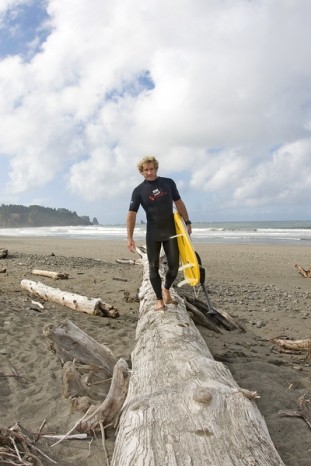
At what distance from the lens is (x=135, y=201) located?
5.85m

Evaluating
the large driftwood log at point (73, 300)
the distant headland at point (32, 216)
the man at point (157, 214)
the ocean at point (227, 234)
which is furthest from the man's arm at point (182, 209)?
the distant headland at point (32, 216)

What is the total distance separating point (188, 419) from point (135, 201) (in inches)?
151

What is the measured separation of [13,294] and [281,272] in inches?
345

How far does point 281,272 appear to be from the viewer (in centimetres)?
1322

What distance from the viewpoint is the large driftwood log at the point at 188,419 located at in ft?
6.81

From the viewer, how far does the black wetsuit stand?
5762 millimetres

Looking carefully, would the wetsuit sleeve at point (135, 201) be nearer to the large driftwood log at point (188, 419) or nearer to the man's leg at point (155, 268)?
the man's leg at point (155, 268)

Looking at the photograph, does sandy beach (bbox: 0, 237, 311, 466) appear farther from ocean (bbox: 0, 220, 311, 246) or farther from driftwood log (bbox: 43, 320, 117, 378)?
ocean (bbox: 0, 220, 311, 246)

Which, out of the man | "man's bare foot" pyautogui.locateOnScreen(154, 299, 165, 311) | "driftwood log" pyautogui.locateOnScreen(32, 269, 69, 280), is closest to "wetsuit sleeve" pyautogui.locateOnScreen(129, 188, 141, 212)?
the man

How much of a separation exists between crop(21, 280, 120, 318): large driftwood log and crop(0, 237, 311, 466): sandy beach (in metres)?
0.13

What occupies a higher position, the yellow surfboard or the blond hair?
the blond hair

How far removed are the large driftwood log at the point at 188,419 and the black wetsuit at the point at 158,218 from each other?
7.12 ft

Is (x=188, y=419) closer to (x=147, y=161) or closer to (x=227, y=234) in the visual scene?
(x=147, y=161)

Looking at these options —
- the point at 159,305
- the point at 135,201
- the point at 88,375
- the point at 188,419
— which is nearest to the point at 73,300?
the point at 159,305
